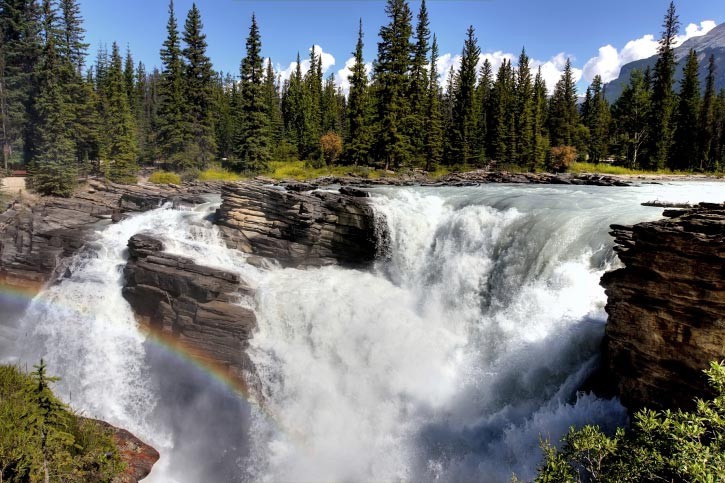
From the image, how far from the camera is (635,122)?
186 ft

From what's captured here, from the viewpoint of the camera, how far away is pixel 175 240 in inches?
794

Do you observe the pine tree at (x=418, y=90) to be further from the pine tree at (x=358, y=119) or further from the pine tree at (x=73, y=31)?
the pine tree at (x=73, y=31)

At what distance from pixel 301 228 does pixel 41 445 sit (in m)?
14.9

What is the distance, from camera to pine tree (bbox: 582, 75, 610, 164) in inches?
2483

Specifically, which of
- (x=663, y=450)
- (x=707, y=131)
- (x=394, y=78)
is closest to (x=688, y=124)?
(x=707, y=131)

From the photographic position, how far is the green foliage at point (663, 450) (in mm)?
4598

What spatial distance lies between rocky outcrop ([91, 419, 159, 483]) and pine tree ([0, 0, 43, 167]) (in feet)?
118

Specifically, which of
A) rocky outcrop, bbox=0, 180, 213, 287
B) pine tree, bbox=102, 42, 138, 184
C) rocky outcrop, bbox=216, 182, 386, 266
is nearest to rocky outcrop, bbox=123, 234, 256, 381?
rocky outcrop, bbox=216, 182, 386, 266

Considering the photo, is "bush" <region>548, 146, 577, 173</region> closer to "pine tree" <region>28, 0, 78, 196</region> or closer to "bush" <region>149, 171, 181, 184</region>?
"bush" <region>149, 171, 181, 184</region>

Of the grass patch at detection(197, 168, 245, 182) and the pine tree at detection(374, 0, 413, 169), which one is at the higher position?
the pine tree at detection(374, 0, 413, 169)

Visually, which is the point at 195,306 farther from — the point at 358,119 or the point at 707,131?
the point at 707,131

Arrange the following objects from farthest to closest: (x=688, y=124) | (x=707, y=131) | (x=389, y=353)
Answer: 1. (x=707, y=131)
2. (x=688, y=124)
3. (x=389, y=353)

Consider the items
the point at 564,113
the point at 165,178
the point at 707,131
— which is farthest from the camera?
the point at 564,113

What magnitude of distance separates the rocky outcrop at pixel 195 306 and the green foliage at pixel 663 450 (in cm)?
1305
